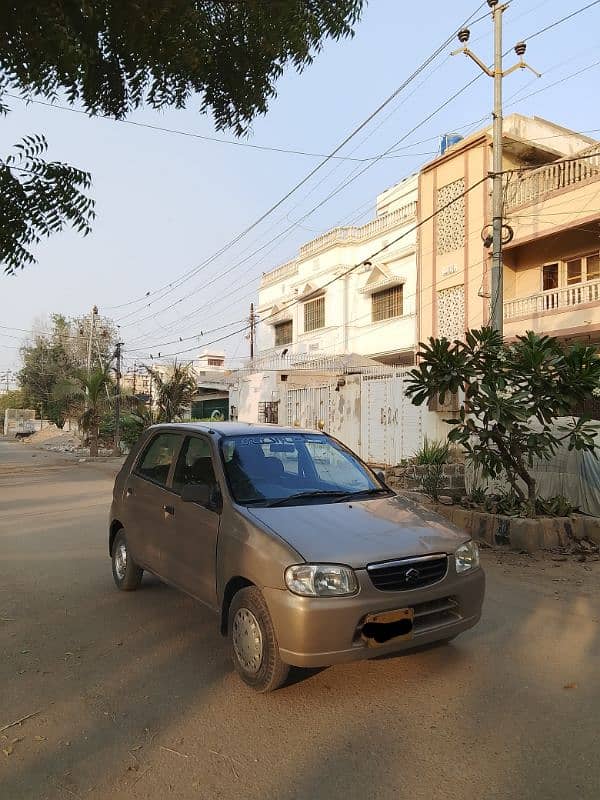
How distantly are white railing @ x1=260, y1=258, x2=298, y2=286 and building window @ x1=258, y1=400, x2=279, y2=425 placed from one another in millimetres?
18401

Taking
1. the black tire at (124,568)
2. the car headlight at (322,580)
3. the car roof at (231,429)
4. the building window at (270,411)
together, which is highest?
the building window at (270,411)

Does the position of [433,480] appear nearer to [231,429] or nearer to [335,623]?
[231,429]

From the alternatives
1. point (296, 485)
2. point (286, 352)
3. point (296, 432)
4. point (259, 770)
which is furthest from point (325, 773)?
point (286, 352)

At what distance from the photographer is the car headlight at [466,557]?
401 centimetres

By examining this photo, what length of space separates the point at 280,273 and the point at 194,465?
3543 cm

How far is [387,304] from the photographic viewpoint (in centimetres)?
3064

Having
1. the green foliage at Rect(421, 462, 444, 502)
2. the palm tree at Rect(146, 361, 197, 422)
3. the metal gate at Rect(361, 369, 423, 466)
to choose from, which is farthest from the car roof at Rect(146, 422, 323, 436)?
the palm tree at Rect(146, 361, 197, 422)

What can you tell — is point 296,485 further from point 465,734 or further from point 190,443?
point 465,734

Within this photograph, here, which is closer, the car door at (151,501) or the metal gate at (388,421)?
the car door at (151,501)

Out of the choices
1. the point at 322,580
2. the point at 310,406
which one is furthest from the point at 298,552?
the point at 310,406

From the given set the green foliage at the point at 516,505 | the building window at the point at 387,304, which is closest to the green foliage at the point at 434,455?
the green foliage at the point at 516,505

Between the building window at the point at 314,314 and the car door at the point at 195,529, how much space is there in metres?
29.9

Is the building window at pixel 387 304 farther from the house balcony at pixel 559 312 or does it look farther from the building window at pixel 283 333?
the house balcony at pixel 559 312

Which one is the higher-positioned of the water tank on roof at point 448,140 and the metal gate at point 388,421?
the water tank on roof at point 448,140
